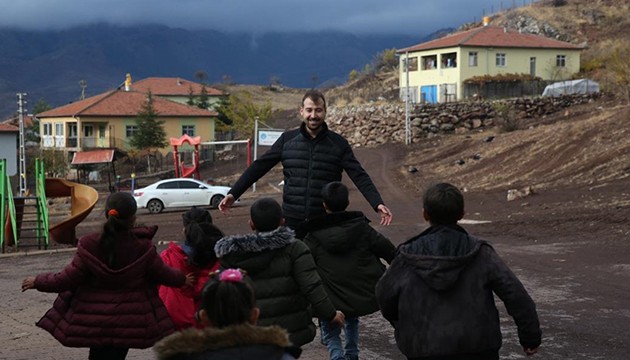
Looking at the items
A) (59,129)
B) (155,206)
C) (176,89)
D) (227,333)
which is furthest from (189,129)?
(227,333)

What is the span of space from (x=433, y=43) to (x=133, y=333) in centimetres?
6130

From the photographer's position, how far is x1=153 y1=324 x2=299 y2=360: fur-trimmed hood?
4051 millimetres

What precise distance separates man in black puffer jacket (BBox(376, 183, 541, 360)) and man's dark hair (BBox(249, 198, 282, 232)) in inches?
47.2

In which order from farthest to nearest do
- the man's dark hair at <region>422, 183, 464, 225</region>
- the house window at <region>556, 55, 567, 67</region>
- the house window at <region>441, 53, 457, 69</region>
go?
the house window at <region>556, 55, 567, 67</region>, the house window at <region>441, 53, 457, 69</region>, the man's dark hair at <region>422, 183, 464, 225</region>

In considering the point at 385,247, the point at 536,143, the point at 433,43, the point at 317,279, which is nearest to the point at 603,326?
the point at 385,247

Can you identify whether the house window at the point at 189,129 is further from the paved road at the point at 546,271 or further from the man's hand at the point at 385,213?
the man's hand at the point at 385,213

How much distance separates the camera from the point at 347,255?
738cm

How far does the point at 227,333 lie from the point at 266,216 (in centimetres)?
217

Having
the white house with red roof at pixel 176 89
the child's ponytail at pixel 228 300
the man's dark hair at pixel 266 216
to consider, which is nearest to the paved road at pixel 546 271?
the man's dark hair at pixel 266 216

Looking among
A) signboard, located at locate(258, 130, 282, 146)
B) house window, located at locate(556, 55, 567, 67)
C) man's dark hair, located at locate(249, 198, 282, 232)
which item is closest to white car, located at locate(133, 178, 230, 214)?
signboard, located at locate(258, 130, 282, 146)

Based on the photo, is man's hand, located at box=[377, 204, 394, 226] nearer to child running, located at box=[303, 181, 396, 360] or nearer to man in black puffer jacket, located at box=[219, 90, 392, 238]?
man in black puffer jacket, located at box=[219, 90, 392, 238]

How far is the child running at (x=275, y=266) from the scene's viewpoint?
609 cm

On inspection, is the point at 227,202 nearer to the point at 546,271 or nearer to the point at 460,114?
the point at 546,271

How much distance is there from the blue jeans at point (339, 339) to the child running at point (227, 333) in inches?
128
